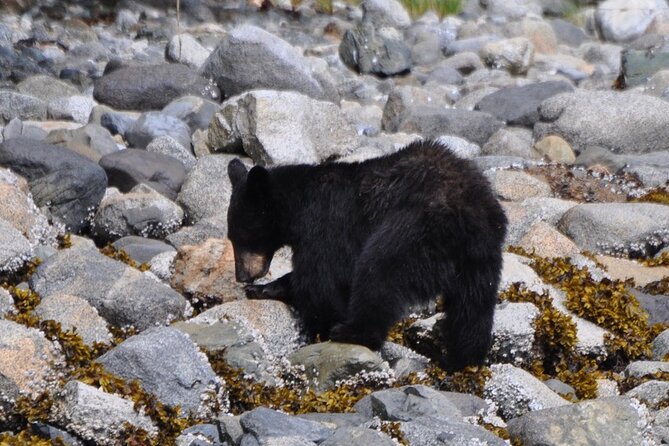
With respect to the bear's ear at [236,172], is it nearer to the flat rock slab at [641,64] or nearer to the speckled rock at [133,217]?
the speckled rock at [133,217]

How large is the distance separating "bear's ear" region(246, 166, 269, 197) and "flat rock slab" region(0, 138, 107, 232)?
2.10 metres

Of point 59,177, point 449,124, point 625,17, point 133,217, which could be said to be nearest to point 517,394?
point 133,217

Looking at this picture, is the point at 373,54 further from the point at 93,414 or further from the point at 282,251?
the point at 93,414

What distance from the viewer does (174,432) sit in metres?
4.71

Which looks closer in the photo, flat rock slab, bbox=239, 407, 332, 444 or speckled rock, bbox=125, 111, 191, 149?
flat rock slab, bbox=239, 407, 332, 444

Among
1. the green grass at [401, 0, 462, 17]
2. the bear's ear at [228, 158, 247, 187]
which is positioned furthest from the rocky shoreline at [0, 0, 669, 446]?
the green grass at [401, 0, 462, 17]

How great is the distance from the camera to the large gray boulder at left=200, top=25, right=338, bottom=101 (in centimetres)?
1145

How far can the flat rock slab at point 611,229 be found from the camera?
7.88 meters

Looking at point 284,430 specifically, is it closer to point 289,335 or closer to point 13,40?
point 289,335

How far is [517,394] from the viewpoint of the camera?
5.20 meters

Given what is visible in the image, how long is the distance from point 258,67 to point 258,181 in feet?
18.5

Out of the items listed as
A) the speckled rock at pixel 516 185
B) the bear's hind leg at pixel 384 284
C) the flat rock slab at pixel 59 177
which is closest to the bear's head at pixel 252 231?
the bear's hind leg at pixel 384 284

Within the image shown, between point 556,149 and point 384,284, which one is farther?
point 556,149

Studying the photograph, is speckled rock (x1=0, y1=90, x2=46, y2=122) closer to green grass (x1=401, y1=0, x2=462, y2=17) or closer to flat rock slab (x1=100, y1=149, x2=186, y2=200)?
flat rock slab (x1=100, y1=149, x2=186, y2=200)
